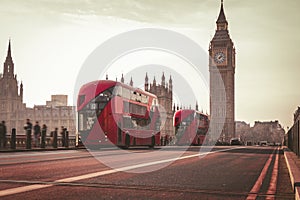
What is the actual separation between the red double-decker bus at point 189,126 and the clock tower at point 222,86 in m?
91.7

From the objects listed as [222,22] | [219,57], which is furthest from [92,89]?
[222,22]

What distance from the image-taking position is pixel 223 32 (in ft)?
483

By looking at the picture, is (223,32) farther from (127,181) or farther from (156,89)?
(127,181)

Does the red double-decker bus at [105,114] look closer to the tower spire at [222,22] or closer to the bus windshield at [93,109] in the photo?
the bus windshield at [93,109]

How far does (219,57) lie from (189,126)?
10303cm

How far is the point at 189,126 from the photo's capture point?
41.2 metres

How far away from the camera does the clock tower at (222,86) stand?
137m

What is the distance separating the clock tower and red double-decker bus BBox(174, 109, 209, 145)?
301ft

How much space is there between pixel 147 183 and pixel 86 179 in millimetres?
1057

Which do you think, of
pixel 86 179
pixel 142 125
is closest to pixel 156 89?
pixel 142 125

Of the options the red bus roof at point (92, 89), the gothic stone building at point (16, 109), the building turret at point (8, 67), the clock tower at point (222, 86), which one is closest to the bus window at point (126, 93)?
the red bus roof at point (92, 89)

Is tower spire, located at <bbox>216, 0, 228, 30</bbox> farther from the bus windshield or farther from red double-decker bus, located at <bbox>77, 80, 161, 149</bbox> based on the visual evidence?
the bus windshield

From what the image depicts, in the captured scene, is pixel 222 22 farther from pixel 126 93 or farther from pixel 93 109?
pixel 93 109

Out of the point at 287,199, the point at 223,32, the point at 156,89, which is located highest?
the point at 223,32
